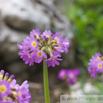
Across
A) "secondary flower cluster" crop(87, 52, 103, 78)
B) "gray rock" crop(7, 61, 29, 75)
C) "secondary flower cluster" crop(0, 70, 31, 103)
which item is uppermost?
"gray rock" crop(7, 61, 29, 75)

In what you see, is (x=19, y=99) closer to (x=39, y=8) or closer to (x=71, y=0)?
(x=39, y=8)

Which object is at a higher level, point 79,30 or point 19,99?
point 79,30

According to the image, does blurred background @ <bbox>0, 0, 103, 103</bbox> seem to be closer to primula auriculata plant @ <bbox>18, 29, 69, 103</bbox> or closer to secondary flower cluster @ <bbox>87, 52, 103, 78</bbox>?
secondary flower cluster @ <bbox>87, 52, 103, 78</bbox>

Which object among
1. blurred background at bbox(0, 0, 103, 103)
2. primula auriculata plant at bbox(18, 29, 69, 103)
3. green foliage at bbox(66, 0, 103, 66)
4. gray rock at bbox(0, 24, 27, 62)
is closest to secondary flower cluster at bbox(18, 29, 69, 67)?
primula auriculata plant at bbox(18, 29, 69, 103)

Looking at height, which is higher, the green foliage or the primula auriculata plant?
the green foliage

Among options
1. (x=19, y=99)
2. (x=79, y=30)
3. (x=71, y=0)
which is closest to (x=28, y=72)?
(x=79, y=30)

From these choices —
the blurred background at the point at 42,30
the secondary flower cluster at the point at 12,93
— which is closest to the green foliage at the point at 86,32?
the blurred background at the point at 42,30

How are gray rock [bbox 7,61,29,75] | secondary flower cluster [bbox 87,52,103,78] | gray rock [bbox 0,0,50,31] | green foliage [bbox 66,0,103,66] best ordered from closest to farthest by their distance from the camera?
secondary flower cluster [bbox 87,52,103,78]
gray rock [bbox 0,0,50,31]
gray rock [bbox 7,61,29,75]
green foliage [bbox 66,0,103,66]

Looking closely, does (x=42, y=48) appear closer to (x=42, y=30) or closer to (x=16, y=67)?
(x=42, y=30)
